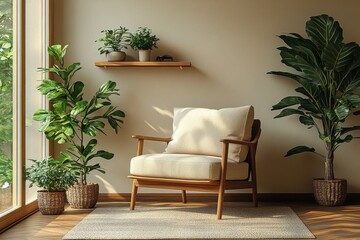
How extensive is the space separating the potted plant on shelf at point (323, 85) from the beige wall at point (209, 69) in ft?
0.93

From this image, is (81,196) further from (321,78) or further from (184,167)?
(321,78)

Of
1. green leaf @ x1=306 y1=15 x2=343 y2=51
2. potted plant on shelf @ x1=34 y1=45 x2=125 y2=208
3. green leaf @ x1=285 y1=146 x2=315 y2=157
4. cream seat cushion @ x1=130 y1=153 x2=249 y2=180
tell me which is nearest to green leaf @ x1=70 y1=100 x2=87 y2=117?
potted plant on shelf @ x1=34 y1=45 x2=125 y2=208

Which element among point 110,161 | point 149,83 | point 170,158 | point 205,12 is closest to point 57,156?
point 110,161

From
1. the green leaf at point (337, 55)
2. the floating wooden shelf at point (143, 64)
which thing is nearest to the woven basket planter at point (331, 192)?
the green leaf at point (337, 55)

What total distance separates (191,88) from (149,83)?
39cm

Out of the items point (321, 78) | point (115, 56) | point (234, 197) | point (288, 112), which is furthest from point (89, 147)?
point (321, 78)

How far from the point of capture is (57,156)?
19.5 feet

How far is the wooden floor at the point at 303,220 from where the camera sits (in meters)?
4.18

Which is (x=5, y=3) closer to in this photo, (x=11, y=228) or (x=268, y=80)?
(x=11, y=228)

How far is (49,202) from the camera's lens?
504 cm

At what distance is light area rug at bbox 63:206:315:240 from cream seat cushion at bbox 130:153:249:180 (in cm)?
31

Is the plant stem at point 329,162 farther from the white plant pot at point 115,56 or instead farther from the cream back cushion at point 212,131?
the white plant pot at point 115,56

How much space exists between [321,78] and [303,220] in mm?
1314

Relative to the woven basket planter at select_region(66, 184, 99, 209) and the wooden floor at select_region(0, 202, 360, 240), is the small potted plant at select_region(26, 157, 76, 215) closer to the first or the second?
the wooden floor at select_region(0, 202, 360, 240)
